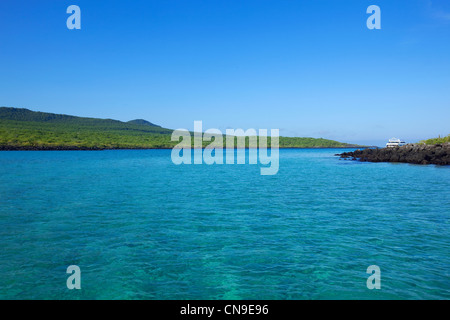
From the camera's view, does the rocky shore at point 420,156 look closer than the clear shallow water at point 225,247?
No

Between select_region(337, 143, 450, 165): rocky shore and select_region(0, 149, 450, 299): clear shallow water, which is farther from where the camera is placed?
select_region(337, 143, 450, 165): rocky shore

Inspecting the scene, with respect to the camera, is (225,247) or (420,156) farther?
(420,156)

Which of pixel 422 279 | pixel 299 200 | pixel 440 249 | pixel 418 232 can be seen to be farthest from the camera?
pixel 299 200

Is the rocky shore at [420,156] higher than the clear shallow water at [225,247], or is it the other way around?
the rocky shore at [420,156]

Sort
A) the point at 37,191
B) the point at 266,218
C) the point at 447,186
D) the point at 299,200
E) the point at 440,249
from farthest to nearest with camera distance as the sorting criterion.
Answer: the point at 447,186
the point at 37,191
the point at 299,200
the point at 266,218
the point at 440,249

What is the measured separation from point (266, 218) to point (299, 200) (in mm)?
6802

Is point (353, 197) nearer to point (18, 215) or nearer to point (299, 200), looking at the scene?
point (299, 200)

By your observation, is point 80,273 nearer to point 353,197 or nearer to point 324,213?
point 324,213

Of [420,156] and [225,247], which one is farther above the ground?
[420,156]

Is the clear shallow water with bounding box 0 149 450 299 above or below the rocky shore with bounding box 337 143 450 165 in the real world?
below

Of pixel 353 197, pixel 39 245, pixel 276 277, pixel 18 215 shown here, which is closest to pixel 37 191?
pixel 18 215

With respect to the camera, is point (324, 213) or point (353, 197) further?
point (353, 197)

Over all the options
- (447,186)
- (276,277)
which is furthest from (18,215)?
(447,186)

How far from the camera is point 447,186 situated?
29312 millimetres
